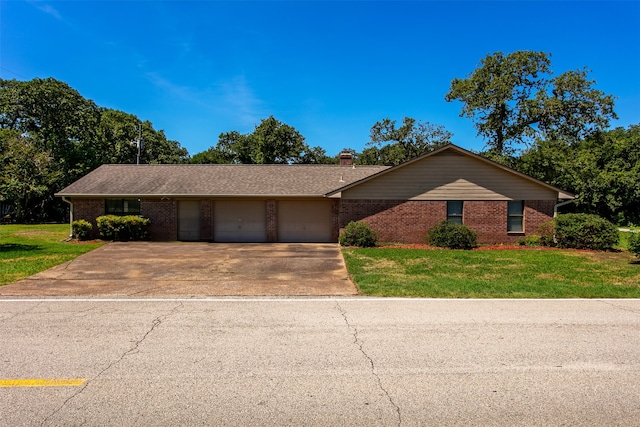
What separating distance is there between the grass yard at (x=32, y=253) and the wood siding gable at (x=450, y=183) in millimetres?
11388

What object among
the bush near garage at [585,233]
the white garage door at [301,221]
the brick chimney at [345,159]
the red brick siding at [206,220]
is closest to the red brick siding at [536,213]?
the bush near garage at [585,233]

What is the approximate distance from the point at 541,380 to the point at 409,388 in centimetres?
147

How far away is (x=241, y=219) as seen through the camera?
21562 mm

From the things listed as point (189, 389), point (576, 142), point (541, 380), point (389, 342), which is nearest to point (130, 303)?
point (189, 389)

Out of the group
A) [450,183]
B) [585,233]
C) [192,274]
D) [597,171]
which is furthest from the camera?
[597,171]

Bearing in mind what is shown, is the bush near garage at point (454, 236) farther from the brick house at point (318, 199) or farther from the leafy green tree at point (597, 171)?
the leafy green tree at point (597, 171)

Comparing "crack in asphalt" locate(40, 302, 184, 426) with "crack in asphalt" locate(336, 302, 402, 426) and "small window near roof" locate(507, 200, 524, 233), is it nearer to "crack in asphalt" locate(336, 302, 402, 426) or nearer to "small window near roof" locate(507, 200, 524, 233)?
"crack in asphalt" locate(336, 302, 402, 426)

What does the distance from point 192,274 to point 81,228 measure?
11300 mm

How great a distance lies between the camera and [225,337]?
603 cm

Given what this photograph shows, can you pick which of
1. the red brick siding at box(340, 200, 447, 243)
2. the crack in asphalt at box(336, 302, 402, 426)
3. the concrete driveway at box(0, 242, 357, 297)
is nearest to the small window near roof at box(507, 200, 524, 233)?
the red brick siding at box(340, 200, 447, 243)

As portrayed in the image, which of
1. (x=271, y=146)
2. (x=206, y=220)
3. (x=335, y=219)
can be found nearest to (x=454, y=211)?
(x=335, y=219)

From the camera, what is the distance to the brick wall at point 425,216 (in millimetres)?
19484

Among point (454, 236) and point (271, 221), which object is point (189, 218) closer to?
point (271, 221)

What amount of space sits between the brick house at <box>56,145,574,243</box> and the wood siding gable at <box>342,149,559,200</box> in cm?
5
